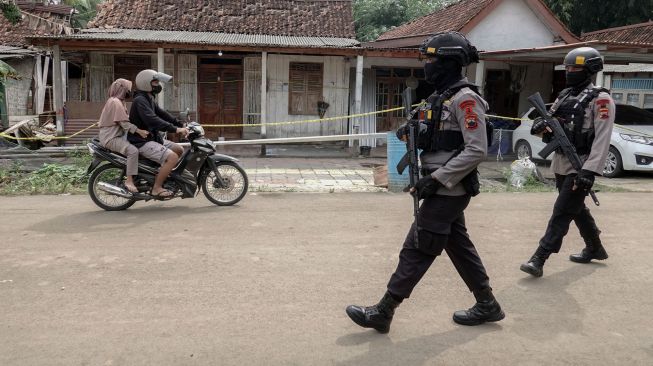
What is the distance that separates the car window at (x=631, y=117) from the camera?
11.2m

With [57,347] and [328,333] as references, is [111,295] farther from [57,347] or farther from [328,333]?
[328,333]

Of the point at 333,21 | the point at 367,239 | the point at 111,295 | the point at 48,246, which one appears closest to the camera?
the point at 111,295

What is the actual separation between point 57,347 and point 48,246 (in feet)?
7.61

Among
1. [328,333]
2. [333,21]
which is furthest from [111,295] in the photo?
[333,21]

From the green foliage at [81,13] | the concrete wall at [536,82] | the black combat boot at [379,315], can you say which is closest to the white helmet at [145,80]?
the black combat boot at [379,315]

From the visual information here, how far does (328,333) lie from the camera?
3451 millimetres

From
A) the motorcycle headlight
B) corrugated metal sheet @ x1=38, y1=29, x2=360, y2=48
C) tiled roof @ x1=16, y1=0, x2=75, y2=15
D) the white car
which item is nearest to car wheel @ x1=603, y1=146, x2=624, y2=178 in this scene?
the white car

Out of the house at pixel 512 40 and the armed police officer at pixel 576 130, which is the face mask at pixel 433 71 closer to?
the armed police officer at pixel 576 130

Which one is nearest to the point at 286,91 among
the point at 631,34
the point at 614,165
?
the point at 614,165

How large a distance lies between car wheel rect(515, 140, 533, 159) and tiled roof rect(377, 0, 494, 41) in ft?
16.3

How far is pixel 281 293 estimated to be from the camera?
162 inches

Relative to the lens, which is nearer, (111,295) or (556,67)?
(111,295)

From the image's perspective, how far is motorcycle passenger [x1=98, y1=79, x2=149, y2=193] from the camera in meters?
6.55

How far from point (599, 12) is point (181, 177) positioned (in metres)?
22.5
